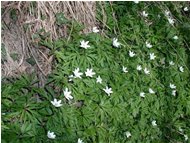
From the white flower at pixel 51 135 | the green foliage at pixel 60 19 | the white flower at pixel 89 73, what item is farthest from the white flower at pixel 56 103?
the green foliage at pixel 60 19

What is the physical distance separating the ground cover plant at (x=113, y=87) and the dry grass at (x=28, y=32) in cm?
8

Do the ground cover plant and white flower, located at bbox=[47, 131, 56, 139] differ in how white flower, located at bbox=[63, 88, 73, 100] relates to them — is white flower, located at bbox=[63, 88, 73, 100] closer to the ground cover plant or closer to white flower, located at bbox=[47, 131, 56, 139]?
the ground cover plant

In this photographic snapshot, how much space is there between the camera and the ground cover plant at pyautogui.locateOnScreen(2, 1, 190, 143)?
252 cm

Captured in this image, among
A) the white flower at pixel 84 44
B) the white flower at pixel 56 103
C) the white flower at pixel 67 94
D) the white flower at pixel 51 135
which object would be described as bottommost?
the white flower at pixel 51 135

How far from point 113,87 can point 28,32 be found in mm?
790

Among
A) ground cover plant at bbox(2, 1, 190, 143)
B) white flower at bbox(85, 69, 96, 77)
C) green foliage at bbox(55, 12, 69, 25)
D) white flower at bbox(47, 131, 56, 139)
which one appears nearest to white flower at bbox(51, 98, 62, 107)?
ground cover plant at bbox(2, 1, 190, 143)

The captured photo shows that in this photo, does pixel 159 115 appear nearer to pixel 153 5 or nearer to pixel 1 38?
pixel 153 5

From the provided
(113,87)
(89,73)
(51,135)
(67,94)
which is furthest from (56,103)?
(113,87)

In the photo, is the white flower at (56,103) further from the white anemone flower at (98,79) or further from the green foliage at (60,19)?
the green foliage at (60,19)

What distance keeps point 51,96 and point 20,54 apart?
Result: 40cm

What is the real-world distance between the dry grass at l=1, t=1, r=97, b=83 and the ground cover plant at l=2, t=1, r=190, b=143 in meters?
0.08

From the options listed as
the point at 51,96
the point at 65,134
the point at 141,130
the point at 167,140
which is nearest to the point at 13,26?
the point at 51,96

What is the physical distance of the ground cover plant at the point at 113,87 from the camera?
2.52 m

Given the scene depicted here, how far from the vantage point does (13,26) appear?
285 centimetres
